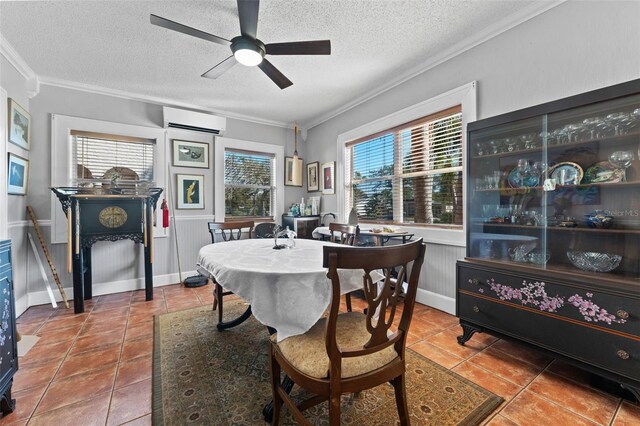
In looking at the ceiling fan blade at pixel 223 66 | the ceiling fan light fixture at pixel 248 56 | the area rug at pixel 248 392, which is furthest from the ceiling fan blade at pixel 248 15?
the area rug at pixel 248 392

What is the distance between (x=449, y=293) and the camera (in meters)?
2.80

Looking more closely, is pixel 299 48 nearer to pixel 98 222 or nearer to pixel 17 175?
pixel 98 222

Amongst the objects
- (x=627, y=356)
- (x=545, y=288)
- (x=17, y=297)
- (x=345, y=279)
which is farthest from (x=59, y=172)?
(x=627, y=356)

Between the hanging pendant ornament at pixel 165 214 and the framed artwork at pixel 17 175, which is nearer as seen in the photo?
the framed artwork at pixel 17 175

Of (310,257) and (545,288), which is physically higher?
(310,257)

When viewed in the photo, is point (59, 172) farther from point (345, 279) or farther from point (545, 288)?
point (545, 288)

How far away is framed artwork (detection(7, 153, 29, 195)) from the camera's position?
2670mm

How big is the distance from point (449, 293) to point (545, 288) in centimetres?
110

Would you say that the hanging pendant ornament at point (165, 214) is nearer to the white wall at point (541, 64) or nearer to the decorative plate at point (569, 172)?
the white wall at point (541, 64)

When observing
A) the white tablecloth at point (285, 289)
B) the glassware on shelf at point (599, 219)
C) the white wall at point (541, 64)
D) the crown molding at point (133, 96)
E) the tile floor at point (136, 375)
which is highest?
the crown molding at point (133, 96)

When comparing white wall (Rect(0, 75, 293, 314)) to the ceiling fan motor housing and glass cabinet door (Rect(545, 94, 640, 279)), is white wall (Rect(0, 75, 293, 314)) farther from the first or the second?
glass cabinet door (Rect(545, 94, 640, 279))

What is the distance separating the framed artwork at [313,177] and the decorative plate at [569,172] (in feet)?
10.8

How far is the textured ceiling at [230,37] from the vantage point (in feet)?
6.86

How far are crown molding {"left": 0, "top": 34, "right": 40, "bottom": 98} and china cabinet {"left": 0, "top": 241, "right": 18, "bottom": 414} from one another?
7.44 ft
